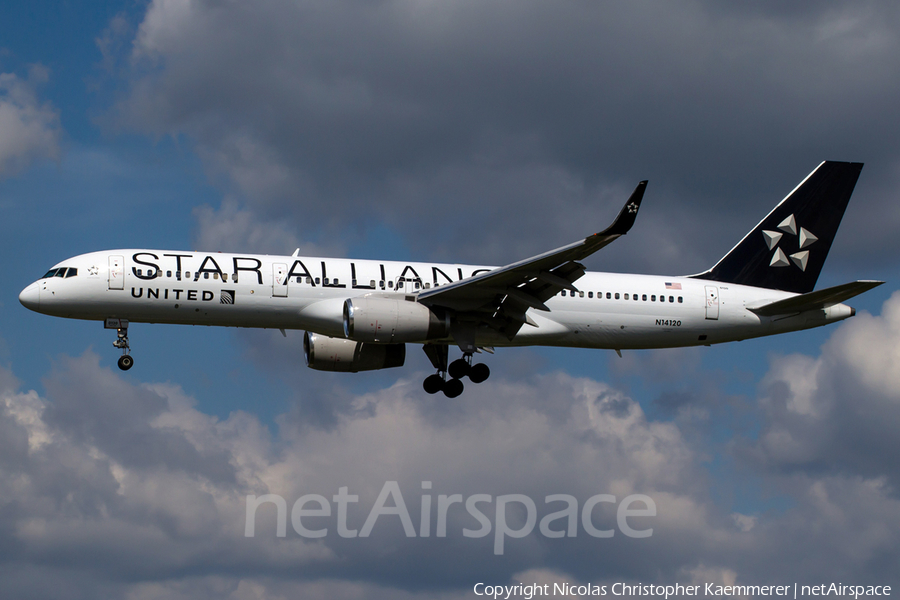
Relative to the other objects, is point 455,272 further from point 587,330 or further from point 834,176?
point 834,176

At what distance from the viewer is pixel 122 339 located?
37.3m

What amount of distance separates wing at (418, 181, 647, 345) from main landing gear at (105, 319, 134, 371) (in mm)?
10955

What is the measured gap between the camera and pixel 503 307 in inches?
1462

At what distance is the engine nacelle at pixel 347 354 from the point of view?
41.4 meters

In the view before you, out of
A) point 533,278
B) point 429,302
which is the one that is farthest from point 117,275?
point 533,278

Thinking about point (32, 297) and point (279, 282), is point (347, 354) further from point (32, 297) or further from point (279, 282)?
point (32, 297)

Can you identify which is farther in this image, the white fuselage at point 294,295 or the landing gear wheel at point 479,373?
the landing gear wheel at point 479,373

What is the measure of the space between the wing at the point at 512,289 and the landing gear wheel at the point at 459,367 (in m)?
2.54

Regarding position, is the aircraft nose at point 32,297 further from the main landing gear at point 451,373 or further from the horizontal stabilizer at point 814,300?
the horizontal stabilizer at point 814,300

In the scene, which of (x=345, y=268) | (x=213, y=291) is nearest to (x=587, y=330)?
(x=345, y=268)

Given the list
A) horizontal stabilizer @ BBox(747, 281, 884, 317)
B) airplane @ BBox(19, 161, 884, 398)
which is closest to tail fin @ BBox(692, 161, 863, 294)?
airplane @ BBox(19, 161, 884, 398)

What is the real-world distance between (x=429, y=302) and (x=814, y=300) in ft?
50.1

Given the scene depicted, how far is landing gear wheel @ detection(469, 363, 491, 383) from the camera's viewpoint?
39.9 m

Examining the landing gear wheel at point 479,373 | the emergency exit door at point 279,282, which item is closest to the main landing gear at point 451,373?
the landing gear wheel at point 479,373
